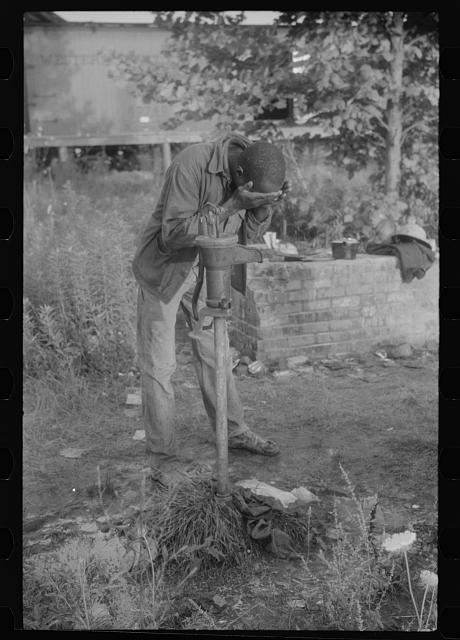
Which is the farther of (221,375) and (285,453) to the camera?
(285,453)

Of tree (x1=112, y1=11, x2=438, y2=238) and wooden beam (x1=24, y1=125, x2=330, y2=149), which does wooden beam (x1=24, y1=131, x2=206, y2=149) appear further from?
tree (x1=112, y1=11, x2=438, y2=238)

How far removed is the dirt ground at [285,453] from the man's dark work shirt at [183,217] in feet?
3.53

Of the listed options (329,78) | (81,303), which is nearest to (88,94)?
(329,78)

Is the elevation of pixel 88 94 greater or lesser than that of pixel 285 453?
greater

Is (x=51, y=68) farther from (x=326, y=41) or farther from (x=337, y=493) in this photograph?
(x=337, y=493)

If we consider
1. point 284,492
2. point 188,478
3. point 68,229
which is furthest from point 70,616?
point 68,229

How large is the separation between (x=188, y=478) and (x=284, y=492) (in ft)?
1.81

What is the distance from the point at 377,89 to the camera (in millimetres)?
6133

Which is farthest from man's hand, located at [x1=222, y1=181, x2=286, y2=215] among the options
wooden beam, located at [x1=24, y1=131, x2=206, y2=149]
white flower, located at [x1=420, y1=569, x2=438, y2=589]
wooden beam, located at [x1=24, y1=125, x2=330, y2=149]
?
wooden beam, located at [x1=24, y1=131, x2=206, y2=149]

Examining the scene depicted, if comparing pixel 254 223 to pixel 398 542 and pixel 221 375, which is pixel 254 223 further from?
pixel 398 542

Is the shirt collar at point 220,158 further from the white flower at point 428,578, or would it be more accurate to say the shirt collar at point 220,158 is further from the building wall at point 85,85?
the building wall at point 85,85

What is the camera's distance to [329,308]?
548 cm

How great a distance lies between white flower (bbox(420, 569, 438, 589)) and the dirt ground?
0.20 m

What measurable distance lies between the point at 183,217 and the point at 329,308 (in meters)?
2.55
